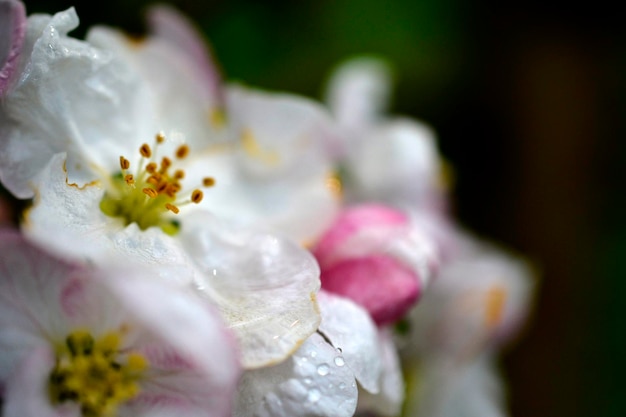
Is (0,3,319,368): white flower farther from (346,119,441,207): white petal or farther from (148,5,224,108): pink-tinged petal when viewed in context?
(346,119,441,207): white petal

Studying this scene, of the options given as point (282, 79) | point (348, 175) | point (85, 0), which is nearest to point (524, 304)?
point (348, 175)

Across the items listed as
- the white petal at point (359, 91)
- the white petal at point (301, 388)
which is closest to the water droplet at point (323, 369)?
the white petal at point (301, 388)

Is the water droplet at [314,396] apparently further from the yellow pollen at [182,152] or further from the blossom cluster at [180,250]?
the yellow pollen at [182,152]

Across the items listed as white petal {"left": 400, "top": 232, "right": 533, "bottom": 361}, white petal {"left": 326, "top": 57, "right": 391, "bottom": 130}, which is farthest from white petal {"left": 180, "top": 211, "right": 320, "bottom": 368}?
white petal {"left": 326, "top": 57, "right": 391, "bottom": 130}

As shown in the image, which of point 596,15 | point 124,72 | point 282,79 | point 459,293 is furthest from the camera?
point 596,15

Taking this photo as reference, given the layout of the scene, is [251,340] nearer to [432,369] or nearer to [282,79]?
[432,369]

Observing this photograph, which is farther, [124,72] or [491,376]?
[491,376]
